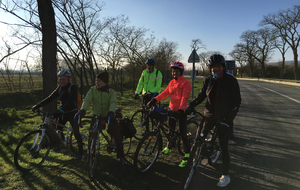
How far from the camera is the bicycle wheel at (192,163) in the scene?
269cm

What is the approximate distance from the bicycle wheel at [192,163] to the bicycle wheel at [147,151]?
0.78m

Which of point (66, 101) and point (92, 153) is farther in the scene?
point (66, 101)

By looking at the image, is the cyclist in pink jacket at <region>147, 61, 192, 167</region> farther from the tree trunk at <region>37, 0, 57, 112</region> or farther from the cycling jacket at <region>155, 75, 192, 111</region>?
the tree trunk at <region>37, 0, 57, 112</region>

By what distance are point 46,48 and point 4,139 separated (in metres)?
2.81

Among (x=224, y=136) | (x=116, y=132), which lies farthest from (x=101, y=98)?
(x=224, y=136)

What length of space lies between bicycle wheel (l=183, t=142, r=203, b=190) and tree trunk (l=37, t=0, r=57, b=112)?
4.02 metres

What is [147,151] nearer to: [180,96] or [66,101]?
[180,96]

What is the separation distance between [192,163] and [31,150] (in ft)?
9.71

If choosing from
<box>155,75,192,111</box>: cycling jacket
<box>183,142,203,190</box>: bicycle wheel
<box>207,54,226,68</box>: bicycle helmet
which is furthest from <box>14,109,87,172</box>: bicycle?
<box>207,54,226,68</box>: bicycle helmet

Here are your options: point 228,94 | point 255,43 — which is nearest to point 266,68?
point 255,43


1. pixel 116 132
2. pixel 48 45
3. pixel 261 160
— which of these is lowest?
pixel 261 160

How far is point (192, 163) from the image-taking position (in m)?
2.78

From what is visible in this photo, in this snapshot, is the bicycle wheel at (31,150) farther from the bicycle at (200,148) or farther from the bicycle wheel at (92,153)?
the bicycle at (200,148)

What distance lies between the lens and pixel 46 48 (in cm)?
478
